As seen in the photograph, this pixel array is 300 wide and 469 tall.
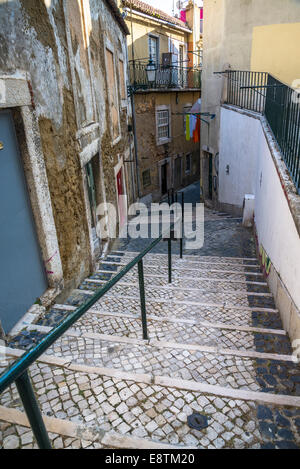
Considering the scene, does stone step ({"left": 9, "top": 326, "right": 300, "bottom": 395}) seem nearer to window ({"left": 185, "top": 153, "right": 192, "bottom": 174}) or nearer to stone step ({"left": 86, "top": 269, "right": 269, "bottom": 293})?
stone step ({"left": 86, "top": 269, "right": 269, "bottom": 293})

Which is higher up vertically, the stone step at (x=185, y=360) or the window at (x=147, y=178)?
the stone step at (x=185, y=360)

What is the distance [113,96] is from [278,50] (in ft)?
20.7

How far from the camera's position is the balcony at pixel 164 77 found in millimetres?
14594

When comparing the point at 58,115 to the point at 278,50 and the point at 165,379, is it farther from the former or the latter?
the point at 278,50

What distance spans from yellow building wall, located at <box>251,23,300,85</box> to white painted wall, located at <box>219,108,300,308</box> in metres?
2.08

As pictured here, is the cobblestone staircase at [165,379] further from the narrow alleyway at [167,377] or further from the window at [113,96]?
the window at [113,96]

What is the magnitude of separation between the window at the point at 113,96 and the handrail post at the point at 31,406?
25.5ft

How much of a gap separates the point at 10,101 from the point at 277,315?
389 cm

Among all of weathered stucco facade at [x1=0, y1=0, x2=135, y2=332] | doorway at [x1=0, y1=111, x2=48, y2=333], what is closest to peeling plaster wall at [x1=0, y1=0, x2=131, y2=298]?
weathered stucco facade at [x1=0, y1=0, x2=135, y2=332]

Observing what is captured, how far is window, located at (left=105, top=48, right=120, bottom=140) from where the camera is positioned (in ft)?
27.3

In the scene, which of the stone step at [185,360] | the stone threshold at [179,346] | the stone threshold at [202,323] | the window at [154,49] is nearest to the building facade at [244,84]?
the stone threshold at [202,323]

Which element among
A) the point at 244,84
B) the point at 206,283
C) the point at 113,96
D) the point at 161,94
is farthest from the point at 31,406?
the point at 161,94

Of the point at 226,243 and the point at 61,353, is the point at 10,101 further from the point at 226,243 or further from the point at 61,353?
the point at 226,243

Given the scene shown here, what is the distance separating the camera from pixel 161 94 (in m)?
16.2
